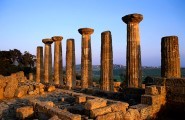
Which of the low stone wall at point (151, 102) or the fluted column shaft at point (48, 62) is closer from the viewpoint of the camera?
the low stone wall at point (151, 102)

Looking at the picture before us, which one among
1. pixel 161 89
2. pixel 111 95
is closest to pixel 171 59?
pixel 161 89

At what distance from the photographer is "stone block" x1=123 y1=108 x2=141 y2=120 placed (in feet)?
31.1

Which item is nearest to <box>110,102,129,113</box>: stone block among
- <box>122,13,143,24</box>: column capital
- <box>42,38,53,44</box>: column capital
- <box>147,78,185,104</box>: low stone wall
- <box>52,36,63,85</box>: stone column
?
<box>147,78,185,104</box>: low stone wall

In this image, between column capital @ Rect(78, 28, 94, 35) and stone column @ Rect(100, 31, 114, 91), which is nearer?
stone column @ Rect(100, 31, 114, 91)

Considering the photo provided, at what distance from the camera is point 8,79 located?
17.3m

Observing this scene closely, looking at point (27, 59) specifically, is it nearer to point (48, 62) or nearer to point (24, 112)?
point (48, 62)

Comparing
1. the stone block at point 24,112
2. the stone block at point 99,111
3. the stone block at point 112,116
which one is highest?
the stone block at point 99,111

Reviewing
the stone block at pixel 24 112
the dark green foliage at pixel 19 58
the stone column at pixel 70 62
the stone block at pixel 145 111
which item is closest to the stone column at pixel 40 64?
the stone column at pixel 70 62

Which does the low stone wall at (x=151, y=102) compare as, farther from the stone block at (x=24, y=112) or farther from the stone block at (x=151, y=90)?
the stone block at (x=24, y=112)

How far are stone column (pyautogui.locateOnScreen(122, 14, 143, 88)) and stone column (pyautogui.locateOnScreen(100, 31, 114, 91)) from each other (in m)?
2.22

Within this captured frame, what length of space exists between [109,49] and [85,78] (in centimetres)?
452

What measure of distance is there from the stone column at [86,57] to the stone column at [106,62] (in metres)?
3.25

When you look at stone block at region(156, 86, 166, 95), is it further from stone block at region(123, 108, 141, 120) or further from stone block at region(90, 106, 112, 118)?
stone block at region(90, 106, 112, 118)

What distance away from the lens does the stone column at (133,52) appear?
51.6ft
